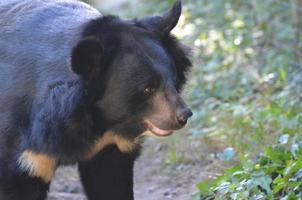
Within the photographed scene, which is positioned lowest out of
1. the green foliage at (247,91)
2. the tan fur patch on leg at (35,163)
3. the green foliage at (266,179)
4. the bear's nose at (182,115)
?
the green foliage at (247,91)

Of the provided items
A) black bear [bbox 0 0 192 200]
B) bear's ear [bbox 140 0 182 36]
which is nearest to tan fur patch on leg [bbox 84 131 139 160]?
black bear [bbox 0 0 192 200]

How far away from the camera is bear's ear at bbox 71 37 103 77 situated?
435 centimetres

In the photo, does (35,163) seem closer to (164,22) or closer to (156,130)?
(156,130)

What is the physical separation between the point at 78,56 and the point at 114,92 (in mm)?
307

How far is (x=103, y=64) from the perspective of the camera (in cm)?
452

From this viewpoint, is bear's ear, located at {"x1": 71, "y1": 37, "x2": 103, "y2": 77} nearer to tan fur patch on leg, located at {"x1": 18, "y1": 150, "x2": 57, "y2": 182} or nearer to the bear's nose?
the bear's nose

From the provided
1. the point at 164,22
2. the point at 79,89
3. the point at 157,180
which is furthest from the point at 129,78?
the point at 157,180

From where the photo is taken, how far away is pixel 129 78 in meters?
4.52

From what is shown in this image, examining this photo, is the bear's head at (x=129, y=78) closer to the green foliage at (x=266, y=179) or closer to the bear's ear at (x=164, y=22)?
the bear's ear at (x=164, y=22)

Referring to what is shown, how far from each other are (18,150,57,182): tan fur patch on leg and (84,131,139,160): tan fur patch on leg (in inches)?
8.7

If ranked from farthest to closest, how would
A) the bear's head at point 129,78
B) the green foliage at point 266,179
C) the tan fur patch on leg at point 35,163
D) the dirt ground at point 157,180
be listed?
1. the dirt ground at point 157,180
2. the green foliage at point 266,179
3. the tan fur patch on leg at point 35,163
4. the bear's head at point 129,78

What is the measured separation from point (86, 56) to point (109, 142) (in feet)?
2.12

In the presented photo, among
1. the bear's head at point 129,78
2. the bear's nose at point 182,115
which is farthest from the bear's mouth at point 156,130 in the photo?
the bear's nose at point 182,115

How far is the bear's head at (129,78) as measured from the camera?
4457mm
